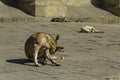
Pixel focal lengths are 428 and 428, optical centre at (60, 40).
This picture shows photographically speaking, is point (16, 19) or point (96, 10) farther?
point (96, 10)

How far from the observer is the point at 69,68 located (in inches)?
319

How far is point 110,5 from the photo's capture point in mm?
30406

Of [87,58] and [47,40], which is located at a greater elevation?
[47,40]

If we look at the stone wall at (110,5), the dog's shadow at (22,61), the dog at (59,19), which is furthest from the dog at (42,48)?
the stone wall at (110,5)

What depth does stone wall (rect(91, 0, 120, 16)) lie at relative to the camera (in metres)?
29.6

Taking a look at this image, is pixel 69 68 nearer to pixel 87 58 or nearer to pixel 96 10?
pixel 87 58

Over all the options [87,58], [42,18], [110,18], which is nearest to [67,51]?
[87,58]

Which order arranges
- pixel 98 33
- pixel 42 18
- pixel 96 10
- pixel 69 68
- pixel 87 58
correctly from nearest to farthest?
pixel 69 68 < pixel 87 58 < pixel 98 33 < pixel 42 18 < pixel 96 10

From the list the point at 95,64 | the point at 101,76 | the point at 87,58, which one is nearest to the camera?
the point at 101,76

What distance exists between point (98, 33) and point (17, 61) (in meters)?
9.01

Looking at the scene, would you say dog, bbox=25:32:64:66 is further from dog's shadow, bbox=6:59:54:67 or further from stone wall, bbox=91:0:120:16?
stone wall, bbox=91:0:120:16

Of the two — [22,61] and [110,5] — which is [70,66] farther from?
[110,5]

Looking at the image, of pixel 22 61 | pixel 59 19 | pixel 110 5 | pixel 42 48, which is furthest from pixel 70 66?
pixel 110 5

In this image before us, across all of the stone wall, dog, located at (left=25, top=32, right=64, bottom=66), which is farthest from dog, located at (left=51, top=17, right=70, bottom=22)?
dog, located at (left=25, top=32, right=64, bottom=66)
